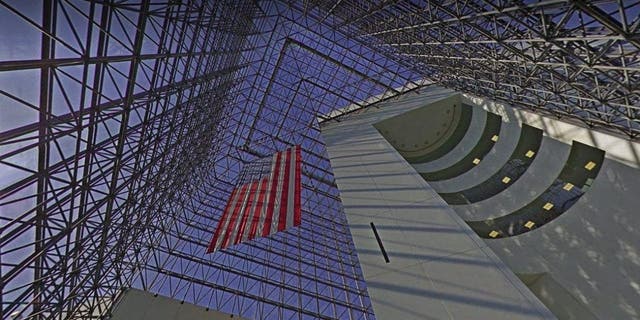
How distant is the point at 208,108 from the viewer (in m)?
22.0

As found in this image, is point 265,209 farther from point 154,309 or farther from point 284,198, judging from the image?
point 154,309

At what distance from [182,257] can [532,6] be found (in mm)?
24460

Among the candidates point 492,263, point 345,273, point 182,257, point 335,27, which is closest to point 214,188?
point 182,257

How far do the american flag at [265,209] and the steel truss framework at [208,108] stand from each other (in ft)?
16.4

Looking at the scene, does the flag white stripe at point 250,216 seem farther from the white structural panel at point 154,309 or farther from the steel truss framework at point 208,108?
the white structural panel at point 154,309

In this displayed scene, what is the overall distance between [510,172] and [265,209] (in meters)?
18.5

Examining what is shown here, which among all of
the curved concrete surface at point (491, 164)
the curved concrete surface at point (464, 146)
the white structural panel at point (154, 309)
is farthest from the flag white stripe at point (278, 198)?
the curved concrete surface at point (491, 164)

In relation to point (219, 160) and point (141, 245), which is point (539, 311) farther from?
point (219, 160)

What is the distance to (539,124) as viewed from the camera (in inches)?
636

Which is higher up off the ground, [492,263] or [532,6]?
[532,6]

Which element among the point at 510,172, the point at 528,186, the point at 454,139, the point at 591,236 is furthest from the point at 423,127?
the point at 591,236

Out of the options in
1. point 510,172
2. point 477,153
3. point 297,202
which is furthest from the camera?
point 477,153

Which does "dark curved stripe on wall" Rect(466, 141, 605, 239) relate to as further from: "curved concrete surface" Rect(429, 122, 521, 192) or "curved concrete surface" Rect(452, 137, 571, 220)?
"curved concrete surface" Rect(429, 122, 521, 192)

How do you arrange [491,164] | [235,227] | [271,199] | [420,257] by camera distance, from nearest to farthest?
[420,257]
[235,227]
[271,199]
[491,164]
